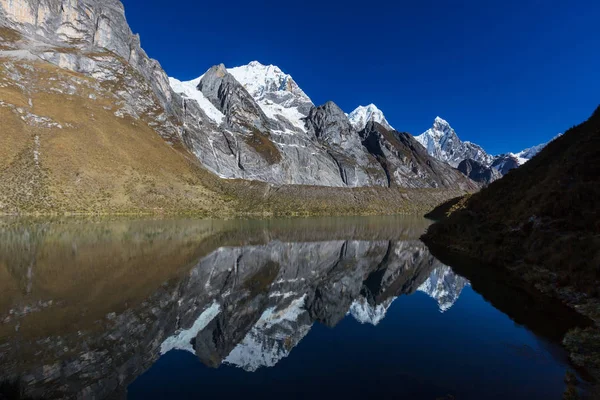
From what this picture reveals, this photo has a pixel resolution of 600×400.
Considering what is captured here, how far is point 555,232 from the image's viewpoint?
28719 mm

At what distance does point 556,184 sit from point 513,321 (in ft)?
77.1

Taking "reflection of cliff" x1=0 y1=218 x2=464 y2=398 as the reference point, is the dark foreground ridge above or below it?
above

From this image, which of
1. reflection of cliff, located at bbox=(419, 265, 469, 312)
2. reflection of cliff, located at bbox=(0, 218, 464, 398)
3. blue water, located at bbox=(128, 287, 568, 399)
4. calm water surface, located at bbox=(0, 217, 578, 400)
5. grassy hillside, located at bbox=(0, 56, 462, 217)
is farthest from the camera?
grassy hillside, located at bbox=(0, 56, 462, 217)

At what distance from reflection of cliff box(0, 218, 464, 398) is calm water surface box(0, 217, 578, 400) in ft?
0.34

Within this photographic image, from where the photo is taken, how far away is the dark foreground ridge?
20.0 m

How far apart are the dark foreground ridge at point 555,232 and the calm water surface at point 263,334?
144cm

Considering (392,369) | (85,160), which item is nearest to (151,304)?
(392,369)

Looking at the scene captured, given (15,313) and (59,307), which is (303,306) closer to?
(59,307)

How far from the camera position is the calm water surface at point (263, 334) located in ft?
40.8

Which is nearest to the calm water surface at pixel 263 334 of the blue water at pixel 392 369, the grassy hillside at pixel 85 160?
the blue water at pixel 392 369

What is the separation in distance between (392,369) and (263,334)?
7.98 metres

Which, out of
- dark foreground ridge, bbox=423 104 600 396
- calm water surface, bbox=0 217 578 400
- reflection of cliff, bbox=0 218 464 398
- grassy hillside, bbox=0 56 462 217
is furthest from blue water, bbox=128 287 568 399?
grassy hillside, bbox=0 56 462 217

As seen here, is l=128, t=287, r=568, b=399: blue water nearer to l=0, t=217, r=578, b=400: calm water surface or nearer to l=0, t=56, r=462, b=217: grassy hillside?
l=0, t=217, r=578, b=400: calm water surface

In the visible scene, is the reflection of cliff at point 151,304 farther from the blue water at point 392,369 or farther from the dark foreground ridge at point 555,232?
the dark foreground ridge at point 555,232
